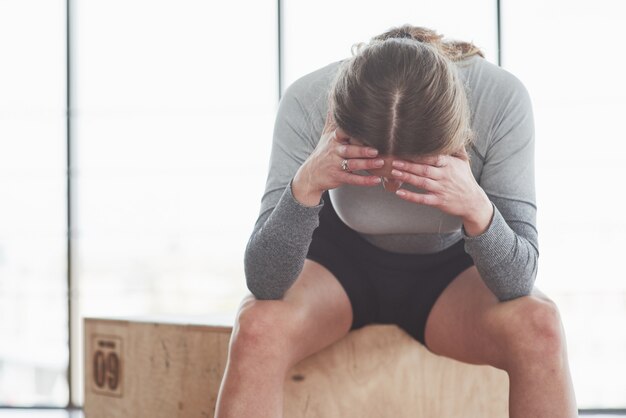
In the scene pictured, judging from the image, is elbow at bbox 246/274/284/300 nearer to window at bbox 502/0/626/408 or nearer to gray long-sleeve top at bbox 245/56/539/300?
gray long-sleeve top at bbox 245/56/539/300

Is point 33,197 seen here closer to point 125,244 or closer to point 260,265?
point 125,244

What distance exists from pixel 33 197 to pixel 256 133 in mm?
988

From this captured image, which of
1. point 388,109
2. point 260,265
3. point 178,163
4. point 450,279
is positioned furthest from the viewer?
point 178,163

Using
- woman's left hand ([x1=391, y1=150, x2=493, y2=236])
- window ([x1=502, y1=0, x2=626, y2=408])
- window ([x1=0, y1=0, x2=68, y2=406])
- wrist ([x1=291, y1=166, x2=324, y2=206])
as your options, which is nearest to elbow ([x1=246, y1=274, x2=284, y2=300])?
wrist ([x1=291, y1=166, x2=324, y2=206])

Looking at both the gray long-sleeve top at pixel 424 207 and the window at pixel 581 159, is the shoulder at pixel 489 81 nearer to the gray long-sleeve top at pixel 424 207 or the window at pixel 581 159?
the gray long-sleeve top at pixel 424 207

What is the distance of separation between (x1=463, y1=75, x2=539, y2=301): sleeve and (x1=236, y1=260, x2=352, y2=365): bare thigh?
0.24 meters

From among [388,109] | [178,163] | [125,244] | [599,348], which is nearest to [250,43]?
[178,163]

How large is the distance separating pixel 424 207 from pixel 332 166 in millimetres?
A: 250

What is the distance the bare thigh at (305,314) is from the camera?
1005mm

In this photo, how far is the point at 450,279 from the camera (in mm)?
1195

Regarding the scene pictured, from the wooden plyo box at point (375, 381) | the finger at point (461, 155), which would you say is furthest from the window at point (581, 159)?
the finger at point (461, 155)

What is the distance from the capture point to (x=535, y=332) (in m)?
0.94

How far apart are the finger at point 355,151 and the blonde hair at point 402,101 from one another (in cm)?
1

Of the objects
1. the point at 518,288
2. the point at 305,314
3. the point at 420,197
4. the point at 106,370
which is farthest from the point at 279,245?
the point at 106,370
